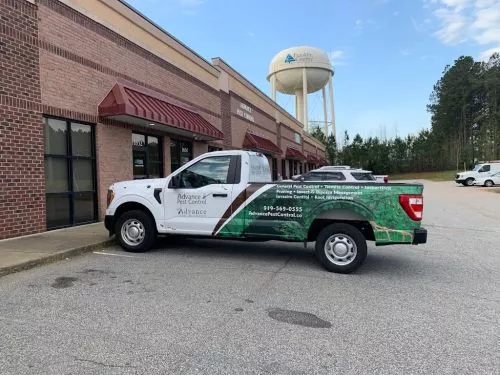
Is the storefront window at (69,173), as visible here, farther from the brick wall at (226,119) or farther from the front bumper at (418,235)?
the brick wall at (226,119)

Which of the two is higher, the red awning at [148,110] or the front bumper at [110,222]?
the red awning at [148,110]

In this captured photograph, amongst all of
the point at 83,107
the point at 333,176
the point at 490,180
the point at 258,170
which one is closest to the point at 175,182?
the point at 258,170

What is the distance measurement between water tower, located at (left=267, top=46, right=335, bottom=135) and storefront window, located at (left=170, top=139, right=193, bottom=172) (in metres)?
38.8

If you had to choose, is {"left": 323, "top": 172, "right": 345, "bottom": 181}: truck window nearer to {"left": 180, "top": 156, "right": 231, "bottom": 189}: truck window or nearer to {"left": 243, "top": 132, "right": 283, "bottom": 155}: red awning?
{"left": 180, "top": 156, "right": 231, "bottom": 189}: truck window

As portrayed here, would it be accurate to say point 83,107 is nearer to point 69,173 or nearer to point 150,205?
point 69,173

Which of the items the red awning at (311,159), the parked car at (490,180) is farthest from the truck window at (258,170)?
the red awning at (311,159)

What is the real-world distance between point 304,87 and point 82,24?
149 ft

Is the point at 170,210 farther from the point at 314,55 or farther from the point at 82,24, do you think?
the point at 314,55

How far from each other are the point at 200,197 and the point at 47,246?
3.10 m

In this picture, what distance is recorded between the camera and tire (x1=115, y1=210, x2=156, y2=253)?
25.7 ft

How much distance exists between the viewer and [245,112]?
960 inches

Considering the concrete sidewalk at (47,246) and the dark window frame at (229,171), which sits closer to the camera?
the concrete sidewalk at (47,246)

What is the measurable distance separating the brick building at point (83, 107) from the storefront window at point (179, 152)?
4 cm

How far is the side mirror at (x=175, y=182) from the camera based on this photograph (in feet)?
25.0
